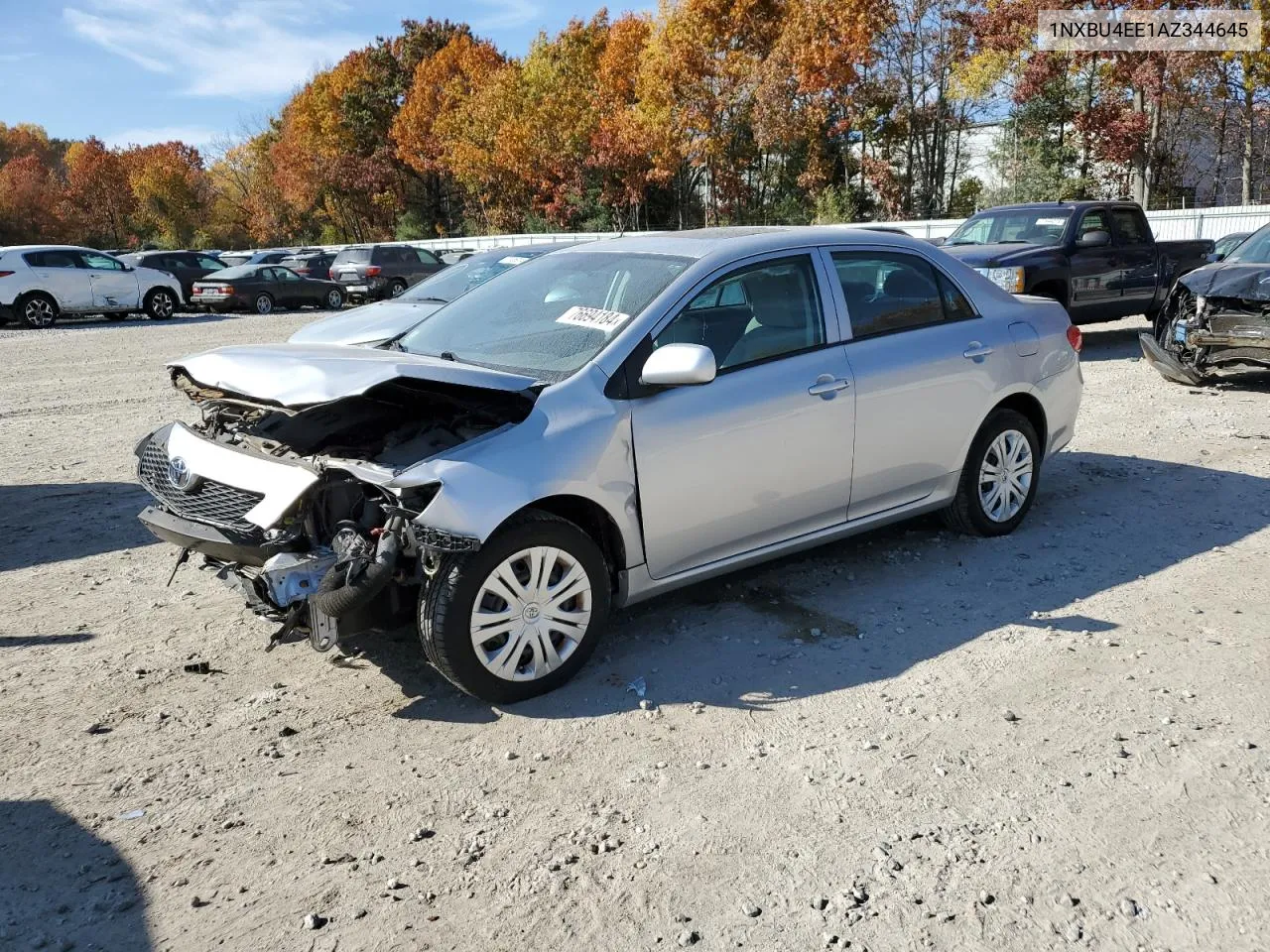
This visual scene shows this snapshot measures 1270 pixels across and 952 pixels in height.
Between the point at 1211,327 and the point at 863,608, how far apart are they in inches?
275

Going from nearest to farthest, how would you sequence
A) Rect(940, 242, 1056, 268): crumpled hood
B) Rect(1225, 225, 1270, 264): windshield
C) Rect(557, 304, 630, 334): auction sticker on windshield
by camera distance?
Rect(557, 304, 630, 334): auction sticker on windshield → Rect(1225, 225, 1270, 264): windshield → Rect(940, 242, 1056, 268): crumpled hood

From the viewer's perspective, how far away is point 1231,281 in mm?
10023

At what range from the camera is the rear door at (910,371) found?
5.29m

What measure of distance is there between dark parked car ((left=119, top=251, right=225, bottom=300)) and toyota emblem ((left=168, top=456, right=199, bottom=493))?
2467 centimetres

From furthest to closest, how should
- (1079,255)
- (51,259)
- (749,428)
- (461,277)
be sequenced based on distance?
(51,259) → (1079,255) → (461,277) → (749,428)

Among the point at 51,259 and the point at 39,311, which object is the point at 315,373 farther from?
the point at 51,259

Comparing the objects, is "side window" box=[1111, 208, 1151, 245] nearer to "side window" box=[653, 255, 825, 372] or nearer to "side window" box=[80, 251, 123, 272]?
"side window" box=[653, 255, 825, 372]

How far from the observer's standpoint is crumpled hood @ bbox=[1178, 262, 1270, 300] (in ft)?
32.2

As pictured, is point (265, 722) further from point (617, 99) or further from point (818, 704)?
point (617, 99)

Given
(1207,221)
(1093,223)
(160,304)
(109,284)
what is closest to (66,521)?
(1093,223)

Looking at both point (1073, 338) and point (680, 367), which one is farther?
point (1073, 338)

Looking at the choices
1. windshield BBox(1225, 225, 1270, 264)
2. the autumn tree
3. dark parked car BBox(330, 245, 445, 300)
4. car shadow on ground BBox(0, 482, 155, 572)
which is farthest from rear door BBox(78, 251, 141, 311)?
the autumn tree

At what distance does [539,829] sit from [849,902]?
0.99 meters

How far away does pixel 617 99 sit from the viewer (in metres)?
41.1
